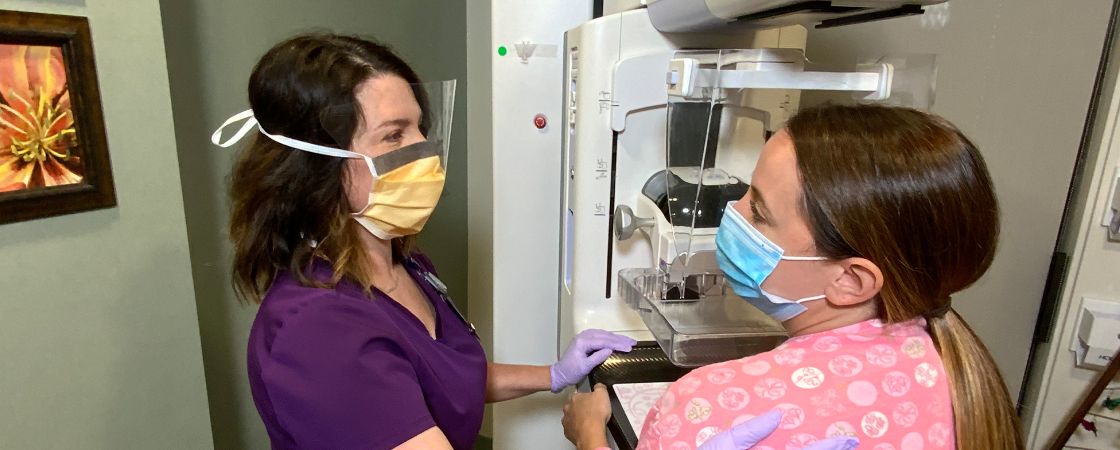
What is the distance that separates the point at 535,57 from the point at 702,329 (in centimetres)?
71

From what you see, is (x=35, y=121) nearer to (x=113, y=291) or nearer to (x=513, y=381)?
(x=113, y=291)

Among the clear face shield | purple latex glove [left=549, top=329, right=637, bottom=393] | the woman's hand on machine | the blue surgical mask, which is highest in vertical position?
the clear face shield

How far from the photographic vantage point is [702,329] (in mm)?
1021

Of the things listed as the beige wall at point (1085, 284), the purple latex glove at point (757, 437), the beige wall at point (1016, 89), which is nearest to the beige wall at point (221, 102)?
the beige wall at point (1016, 89)

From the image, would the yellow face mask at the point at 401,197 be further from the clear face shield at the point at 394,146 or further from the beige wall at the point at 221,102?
the beige wall at the point at 221,102

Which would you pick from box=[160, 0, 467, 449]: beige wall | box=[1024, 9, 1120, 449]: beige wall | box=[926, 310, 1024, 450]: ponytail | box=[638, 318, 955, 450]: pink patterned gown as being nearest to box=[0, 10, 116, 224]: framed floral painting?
box=[160, 0, 467, 449]: beige wall

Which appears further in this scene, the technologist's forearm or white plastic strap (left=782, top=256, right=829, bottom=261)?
the technologist's forearm

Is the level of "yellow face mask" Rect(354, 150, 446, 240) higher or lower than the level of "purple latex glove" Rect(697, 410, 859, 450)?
higher

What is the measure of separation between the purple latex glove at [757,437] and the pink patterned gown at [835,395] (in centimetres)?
1

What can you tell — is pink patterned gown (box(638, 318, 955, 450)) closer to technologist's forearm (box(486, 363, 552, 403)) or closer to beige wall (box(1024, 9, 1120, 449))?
technologist's forearm (box(486, 363, 552, 403))

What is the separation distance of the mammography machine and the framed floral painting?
0.84 meters

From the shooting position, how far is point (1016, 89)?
125 centimetres

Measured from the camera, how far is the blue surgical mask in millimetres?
793

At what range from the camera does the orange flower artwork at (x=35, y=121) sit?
98 centimetres
